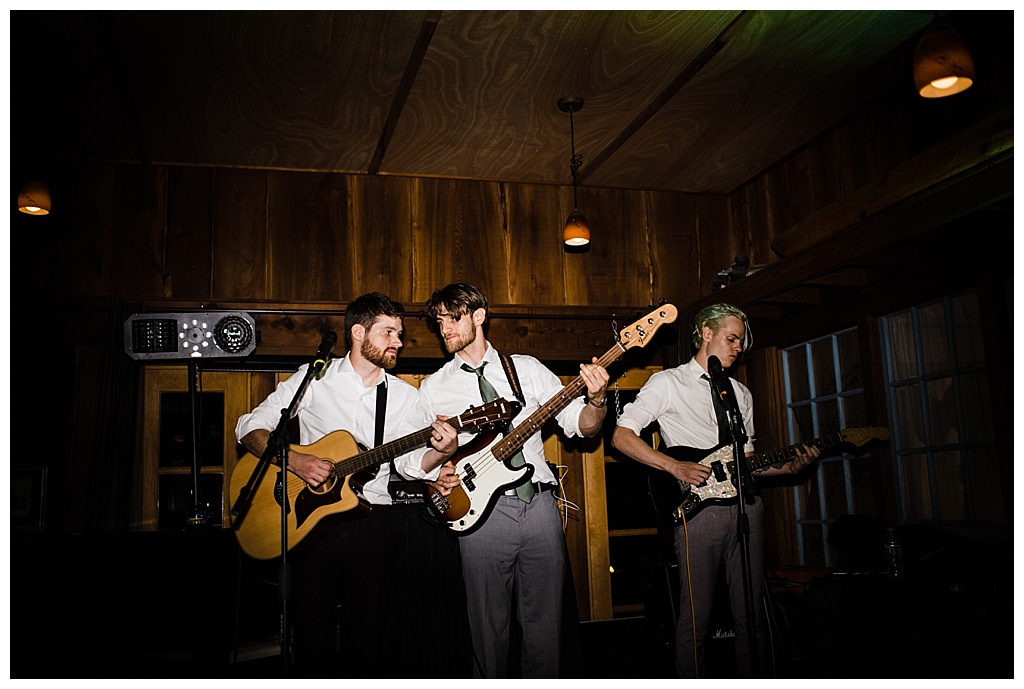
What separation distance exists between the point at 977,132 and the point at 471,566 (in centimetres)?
286

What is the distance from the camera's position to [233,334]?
4.76 metres

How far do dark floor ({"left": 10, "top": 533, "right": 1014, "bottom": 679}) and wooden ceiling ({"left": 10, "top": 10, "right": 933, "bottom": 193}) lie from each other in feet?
8.43

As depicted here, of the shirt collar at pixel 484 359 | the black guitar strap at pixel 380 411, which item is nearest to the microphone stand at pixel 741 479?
the shirt collar at pixel 484 359

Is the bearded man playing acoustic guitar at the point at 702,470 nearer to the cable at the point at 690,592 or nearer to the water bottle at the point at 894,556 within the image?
the cable at the point at 690,592

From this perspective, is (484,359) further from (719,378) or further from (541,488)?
(719,378)

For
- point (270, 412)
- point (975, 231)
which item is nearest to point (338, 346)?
point (270, 412)

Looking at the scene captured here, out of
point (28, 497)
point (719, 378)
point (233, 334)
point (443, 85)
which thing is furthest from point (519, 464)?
point (28, 497)

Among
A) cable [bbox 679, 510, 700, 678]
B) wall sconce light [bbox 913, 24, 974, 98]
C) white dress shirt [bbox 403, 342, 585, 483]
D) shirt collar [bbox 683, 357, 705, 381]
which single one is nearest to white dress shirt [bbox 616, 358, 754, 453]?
shirt collar [bbox 683, 357, 705, 381]

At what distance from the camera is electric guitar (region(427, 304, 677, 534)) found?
10.9ft

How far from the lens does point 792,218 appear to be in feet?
19.3

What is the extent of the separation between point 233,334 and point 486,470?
2193 millimetres

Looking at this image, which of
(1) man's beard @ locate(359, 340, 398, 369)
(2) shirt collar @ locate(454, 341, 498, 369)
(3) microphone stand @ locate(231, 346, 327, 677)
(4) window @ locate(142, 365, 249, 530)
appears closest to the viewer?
(3) microphone stand @ locate(231, 346, 327, 677)

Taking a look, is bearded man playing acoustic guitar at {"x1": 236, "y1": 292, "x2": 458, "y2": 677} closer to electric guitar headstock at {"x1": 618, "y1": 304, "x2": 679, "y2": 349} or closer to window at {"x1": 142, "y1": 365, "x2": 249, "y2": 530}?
electric guitar headstock at {"x1": 618, "y1": 304, "x2": 679, "y2": 349}
